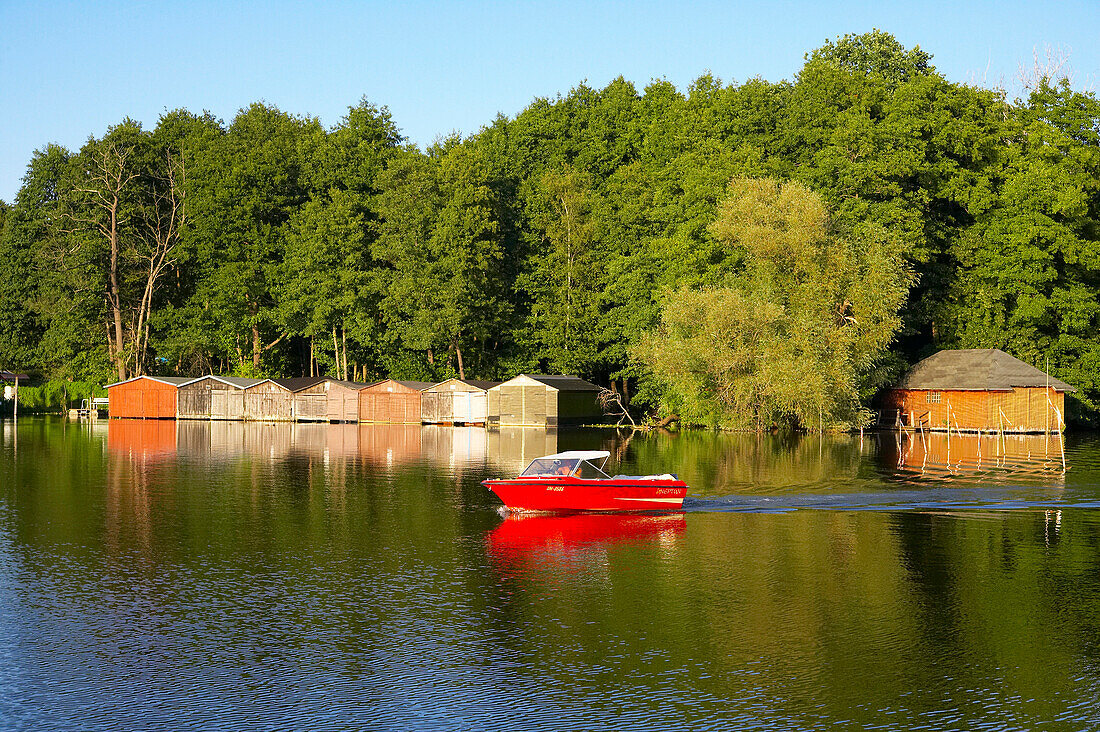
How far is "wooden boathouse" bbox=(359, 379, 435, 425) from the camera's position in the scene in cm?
7806

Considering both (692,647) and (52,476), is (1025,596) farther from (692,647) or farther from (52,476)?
(52,476)

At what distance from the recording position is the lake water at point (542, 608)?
43.4 ft

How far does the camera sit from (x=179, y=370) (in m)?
96.4

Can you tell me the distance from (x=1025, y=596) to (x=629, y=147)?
8209 cm

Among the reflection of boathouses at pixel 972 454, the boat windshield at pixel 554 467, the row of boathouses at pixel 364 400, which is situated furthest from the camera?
the row of boathouses at pixel 364 400

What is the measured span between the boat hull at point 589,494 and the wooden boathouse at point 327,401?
5218 centimetres

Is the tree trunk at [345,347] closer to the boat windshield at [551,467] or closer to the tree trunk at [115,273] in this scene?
the tree trunk at [115,273]

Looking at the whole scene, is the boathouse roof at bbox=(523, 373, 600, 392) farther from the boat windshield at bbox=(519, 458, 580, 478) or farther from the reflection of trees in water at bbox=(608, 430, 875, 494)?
the boat windshield at bbox=(519, 458, 580, 478)

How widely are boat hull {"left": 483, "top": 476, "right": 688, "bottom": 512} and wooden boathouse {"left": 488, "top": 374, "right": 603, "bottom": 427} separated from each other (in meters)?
44.5

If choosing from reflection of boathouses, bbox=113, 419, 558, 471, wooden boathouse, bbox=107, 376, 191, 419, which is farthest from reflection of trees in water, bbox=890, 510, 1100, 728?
wooden boathouse, bbox=107, 376, 191, 419

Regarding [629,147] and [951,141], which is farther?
[629,147]

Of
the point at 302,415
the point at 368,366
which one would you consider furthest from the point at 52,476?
the point at 368,366

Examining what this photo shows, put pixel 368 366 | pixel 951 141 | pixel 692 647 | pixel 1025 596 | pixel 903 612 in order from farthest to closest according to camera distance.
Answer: pixel 368 366
pixel 951 141
pixel 1025 596
pixel 903 612
pixel 692 647

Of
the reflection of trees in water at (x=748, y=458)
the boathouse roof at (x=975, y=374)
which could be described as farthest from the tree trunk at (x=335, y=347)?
the boathouse roof at (x=975, y=374)
